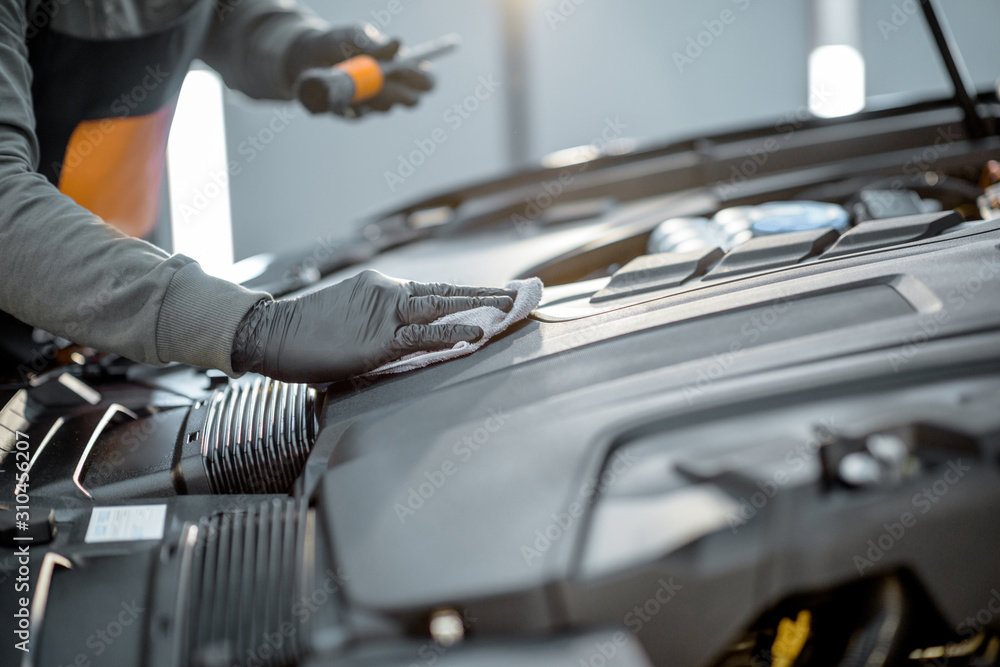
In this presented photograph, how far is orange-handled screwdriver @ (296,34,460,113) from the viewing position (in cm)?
127

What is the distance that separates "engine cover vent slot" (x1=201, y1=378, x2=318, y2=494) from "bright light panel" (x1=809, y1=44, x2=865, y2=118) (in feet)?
12.4

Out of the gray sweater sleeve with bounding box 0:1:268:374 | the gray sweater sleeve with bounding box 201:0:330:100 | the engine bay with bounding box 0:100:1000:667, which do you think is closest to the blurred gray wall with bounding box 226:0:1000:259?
the gray sweater sleeve with bounding box 201:0:330:100

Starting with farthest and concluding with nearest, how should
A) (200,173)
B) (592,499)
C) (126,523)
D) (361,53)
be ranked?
(200,173) < (361,53) < (126,523) < (592,499)

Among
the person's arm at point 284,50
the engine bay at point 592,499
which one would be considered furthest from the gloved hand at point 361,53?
the engine bay at point 592,499

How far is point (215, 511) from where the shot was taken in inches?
27.0

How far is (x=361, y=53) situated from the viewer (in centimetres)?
148

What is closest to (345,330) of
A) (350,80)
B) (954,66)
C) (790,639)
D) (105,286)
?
(105,286)

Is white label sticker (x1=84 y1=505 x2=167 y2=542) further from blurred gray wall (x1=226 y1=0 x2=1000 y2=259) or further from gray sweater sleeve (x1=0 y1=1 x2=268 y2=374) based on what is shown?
blurred gray wall (x1=226 y1=0 x2=1000 y2=259)

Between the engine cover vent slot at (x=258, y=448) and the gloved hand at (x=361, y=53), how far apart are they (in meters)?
0.80

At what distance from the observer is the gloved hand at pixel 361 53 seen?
1.46m

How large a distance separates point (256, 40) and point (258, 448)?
3.49ft

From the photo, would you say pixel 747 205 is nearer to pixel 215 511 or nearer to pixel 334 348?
pixel 334 348

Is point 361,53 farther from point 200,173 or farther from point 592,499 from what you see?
point 200,173

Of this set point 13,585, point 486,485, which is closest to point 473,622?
point 486,485
